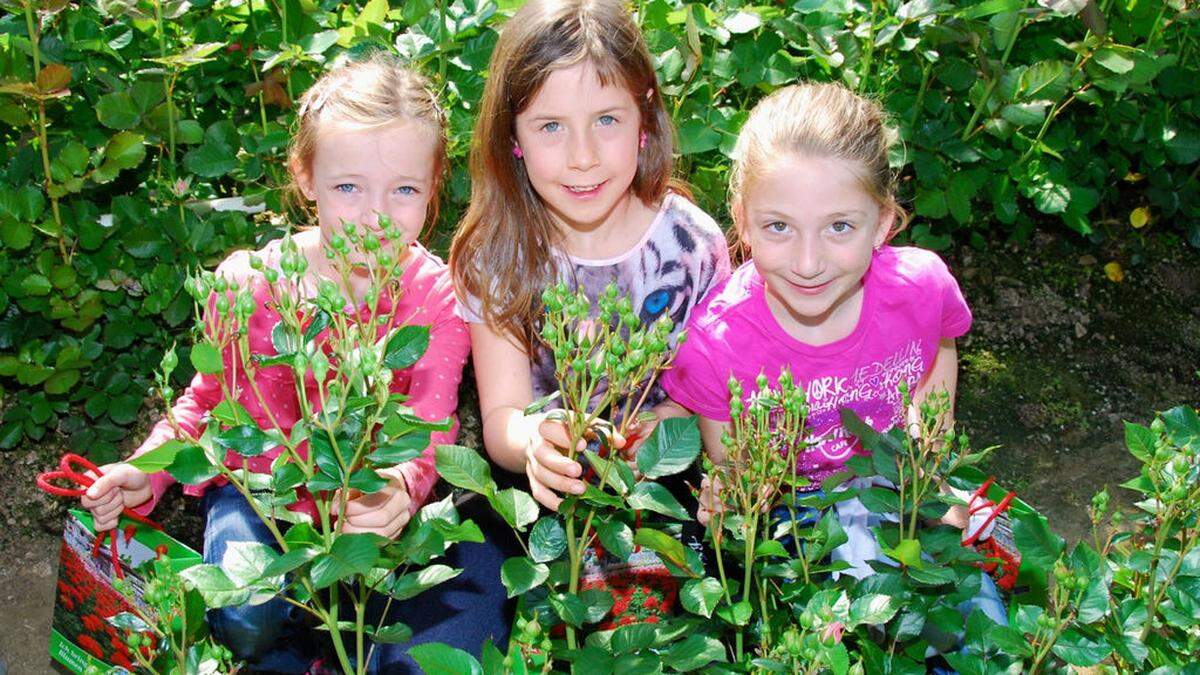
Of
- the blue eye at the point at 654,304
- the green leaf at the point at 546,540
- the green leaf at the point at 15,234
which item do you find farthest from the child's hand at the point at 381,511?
the green leaf at the point at 15,234

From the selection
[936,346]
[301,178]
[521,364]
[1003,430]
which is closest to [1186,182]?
[1003,430]

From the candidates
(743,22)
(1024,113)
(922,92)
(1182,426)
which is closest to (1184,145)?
(1024,113)

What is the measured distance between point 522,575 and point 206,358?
0.36 meters

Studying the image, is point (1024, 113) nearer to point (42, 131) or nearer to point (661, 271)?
point (661, 271)

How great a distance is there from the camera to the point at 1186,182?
295 centimetres

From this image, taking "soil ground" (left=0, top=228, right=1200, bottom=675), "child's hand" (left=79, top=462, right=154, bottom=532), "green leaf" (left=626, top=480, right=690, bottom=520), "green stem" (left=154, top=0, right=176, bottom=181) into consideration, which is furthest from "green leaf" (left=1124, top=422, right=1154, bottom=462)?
"green stem" (left=154, top=0, right=176, bottom=181)

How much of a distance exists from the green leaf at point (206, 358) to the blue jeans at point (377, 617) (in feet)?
2.46

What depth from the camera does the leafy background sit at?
2271mm

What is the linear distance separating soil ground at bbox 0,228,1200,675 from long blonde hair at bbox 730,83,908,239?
863 millimetres

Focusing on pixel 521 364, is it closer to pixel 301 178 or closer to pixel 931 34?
pixel 301 178

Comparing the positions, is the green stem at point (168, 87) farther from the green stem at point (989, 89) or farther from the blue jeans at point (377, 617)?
the green stem at point (989, 89)

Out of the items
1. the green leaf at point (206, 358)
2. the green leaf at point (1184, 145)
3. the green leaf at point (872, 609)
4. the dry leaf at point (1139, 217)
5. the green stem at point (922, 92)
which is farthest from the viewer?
the dry leaf at point (1139, 217)

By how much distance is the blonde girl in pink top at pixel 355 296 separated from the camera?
185cm

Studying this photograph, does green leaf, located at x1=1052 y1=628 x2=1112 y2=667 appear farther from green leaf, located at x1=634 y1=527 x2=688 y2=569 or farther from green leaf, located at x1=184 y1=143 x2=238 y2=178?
green leaf, located at x1=184 y1=143 x2=238 y2=178
